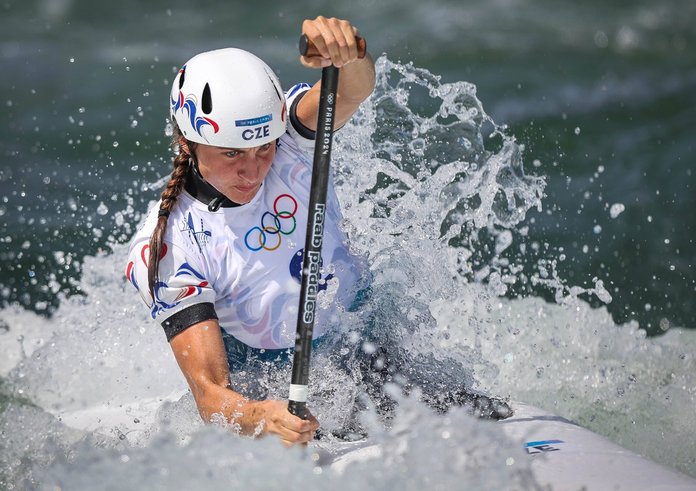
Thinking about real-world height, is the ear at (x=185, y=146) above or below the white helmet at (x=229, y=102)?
below

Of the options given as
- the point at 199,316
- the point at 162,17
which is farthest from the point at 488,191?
the point at 162,17

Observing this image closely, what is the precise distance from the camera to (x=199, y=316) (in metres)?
3.13

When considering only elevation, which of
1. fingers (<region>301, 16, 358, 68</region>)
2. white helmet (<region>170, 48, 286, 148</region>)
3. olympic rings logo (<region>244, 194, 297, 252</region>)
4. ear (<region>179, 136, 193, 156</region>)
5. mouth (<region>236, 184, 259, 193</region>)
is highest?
fingers (<region>301, 16, 358, 68</region>)

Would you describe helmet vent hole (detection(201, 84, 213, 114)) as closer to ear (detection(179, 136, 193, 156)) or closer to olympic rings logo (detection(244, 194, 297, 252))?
ear (detection(179, 136, 193, 156))

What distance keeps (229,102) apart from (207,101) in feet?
0.27

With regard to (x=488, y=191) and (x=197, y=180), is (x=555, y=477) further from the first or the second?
(x=488, y=191)

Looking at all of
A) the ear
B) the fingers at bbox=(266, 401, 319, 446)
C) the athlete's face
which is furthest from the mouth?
the fingers at bbox=(266, 401, 319, 446)

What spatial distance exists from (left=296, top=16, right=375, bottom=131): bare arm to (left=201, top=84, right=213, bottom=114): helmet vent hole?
344mm

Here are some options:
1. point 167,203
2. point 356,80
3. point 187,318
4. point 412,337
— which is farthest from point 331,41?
point 412,337

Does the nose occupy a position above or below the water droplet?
above

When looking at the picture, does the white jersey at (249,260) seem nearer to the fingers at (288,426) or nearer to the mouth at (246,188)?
the mouth at (246,188)

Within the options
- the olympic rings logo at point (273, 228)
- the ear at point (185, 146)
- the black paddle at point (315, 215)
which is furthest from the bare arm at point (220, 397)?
the ear at point (185, 146)

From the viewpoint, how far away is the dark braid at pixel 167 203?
123 inches

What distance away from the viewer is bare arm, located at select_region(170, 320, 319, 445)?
2.82m
